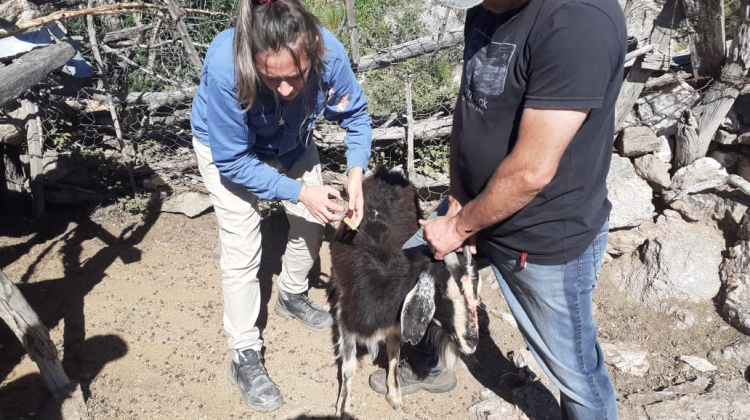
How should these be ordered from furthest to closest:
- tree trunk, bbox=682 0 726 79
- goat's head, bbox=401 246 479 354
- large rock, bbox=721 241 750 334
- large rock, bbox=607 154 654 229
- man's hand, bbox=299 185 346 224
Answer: large rock, bbox=607 154 654 229
tree trunk, bbox=682 0 726 79
large rock, bbox=721 241 750 334
man's hand, bbox=299 185 346 224
goat's head, bbox=401 246 479 354

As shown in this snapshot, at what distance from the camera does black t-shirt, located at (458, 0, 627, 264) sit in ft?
5.58

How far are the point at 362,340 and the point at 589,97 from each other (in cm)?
215

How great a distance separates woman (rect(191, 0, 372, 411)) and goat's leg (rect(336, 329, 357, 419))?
0.40m

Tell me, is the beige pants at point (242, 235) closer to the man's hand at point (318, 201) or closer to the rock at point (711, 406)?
the man's hand at point (318, 201)

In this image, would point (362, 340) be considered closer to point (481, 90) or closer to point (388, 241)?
point (388, 241)

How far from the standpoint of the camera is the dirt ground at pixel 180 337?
3400mm

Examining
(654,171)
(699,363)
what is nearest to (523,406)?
(699,363)

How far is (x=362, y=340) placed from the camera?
3.32 m

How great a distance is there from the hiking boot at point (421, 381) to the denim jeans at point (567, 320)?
1074 mm

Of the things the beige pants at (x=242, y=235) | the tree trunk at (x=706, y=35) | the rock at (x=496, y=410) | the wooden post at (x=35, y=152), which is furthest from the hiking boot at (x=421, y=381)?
the wooden post at (x=35, y=152)

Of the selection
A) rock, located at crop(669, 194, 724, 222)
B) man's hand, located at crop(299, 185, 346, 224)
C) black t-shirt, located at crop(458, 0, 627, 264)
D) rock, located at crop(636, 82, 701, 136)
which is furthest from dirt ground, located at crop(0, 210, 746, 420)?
black t-shirt, located at crop(458, 0, 627, 264)

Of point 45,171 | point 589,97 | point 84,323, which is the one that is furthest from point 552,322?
point 45,171

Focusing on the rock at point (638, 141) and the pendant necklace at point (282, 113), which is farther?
the rock at point (638, 141)

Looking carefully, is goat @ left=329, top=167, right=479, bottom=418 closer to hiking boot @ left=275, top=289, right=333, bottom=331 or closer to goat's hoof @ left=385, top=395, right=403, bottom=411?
goat's hoof @ left=385, top=395, right=403, bottom=411
